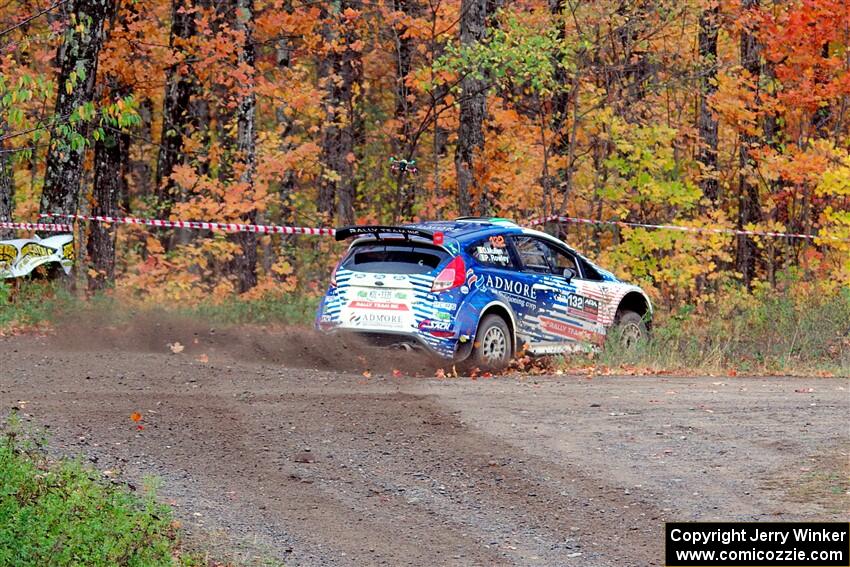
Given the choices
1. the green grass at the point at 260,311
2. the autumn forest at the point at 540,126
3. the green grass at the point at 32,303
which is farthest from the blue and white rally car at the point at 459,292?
the autumn forest at the point at 540,126

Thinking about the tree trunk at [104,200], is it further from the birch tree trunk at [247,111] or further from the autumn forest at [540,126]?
the birch tree trunk at [247,111]

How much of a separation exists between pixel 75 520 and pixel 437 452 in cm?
330

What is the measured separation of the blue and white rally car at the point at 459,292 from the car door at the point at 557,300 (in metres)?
0.01

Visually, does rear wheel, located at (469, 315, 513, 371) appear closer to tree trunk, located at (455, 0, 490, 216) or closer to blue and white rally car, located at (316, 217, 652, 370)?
blue and white rally car, located at (316, 217, 652, 370)

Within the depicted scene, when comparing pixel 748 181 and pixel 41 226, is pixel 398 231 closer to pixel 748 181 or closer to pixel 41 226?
pixel 41 226

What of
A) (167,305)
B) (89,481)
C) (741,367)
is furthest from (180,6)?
(89,481)

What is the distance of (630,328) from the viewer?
55.7ft

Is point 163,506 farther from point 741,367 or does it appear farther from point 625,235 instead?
point 625,235

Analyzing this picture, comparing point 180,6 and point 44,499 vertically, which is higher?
point 180,6

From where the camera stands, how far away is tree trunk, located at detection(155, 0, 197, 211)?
81.9 ft

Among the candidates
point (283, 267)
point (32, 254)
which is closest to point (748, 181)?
point (283, 267)

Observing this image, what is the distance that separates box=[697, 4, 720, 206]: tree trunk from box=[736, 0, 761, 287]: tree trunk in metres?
0.63

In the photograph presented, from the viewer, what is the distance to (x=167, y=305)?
20312 mm

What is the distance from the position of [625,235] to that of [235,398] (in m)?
12.7
